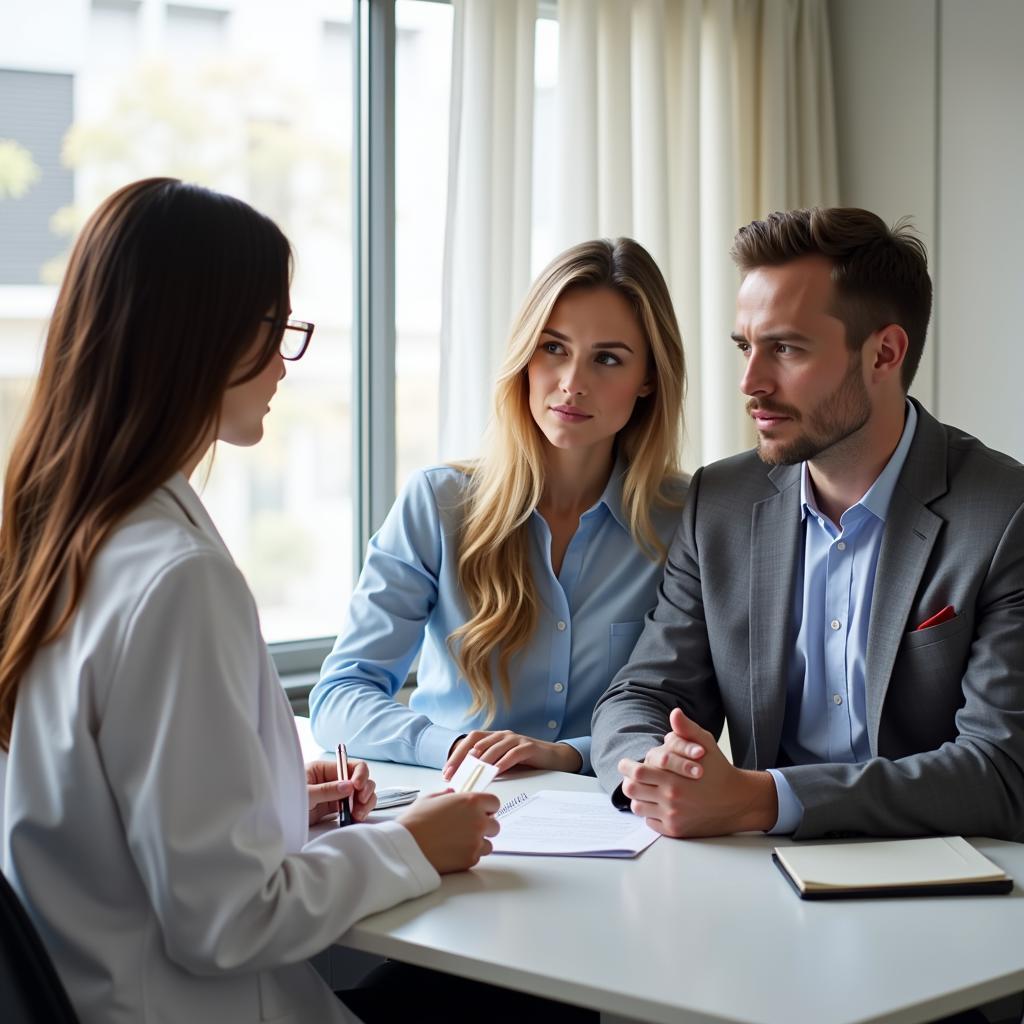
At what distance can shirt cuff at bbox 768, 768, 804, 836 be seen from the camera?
156cm

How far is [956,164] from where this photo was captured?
136 inches

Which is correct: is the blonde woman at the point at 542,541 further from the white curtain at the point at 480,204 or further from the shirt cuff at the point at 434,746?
the white curtain at the point at 480,204

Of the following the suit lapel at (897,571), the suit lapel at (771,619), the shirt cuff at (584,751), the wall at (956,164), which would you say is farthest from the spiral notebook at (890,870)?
the wall at (956,164)

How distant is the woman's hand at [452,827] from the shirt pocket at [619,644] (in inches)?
33.8

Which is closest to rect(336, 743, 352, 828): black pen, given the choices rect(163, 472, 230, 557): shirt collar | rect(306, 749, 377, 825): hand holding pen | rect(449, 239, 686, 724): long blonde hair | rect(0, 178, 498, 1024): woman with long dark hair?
rect(306, 749, 377, 825): hand holding pen

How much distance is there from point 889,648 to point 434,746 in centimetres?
72

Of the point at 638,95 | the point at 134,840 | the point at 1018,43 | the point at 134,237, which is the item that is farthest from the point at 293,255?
the point at 1018,43

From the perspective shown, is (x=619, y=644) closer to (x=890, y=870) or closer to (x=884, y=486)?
(x=884, y=486)

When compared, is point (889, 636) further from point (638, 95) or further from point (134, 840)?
point (638, 95)

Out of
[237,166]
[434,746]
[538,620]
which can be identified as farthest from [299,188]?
[434,746]

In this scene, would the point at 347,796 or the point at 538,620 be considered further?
the point at 538,620

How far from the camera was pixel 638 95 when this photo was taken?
11.3 ft

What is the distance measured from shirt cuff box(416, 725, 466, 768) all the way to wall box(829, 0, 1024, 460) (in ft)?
6.77

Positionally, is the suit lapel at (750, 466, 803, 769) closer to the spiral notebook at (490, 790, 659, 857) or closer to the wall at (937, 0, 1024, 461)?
the spiral notebook at (490, 790, 659, 857)
